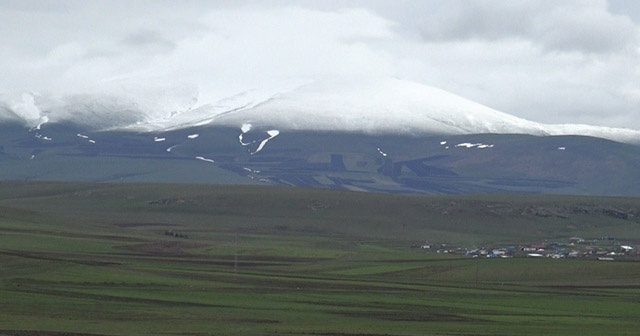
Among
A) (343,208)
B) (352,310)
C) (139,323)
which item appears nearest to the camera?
(139,323)

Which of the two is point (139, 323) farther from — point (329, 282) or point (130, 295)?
point (329, 282)

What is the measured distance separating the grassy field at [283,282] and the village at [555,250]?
5281 millimetres

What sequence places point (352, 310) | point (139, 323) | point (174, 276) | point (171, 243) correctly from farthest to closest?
point (171, 243), point (174, 276), point (352, 310), point (139, 323)

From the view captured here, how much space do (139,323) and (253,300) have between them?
14.6m

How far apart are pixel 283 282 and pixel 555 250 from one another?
5915 cm

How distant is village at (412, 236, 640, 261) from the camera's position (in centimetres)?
13425

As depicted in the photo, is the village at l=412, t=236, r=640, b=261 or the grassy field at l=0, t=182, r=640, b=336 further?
the village at l=412, t=236, r=640, b=261

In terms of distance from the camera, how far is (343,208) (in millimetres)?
197000

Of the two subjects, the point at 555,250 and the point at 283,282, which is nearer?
the point at 283,282

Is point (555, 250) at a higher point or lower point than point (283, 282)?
higher

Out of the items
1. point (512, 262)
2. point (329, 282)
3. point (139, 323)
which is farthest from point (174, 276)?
point (512, 262)

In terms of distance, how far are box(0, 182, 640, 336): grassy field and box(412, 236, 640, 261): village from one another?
5281 mm

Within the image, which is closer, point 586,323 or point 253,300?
point 586,323

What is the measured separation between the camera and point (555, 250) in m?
146
